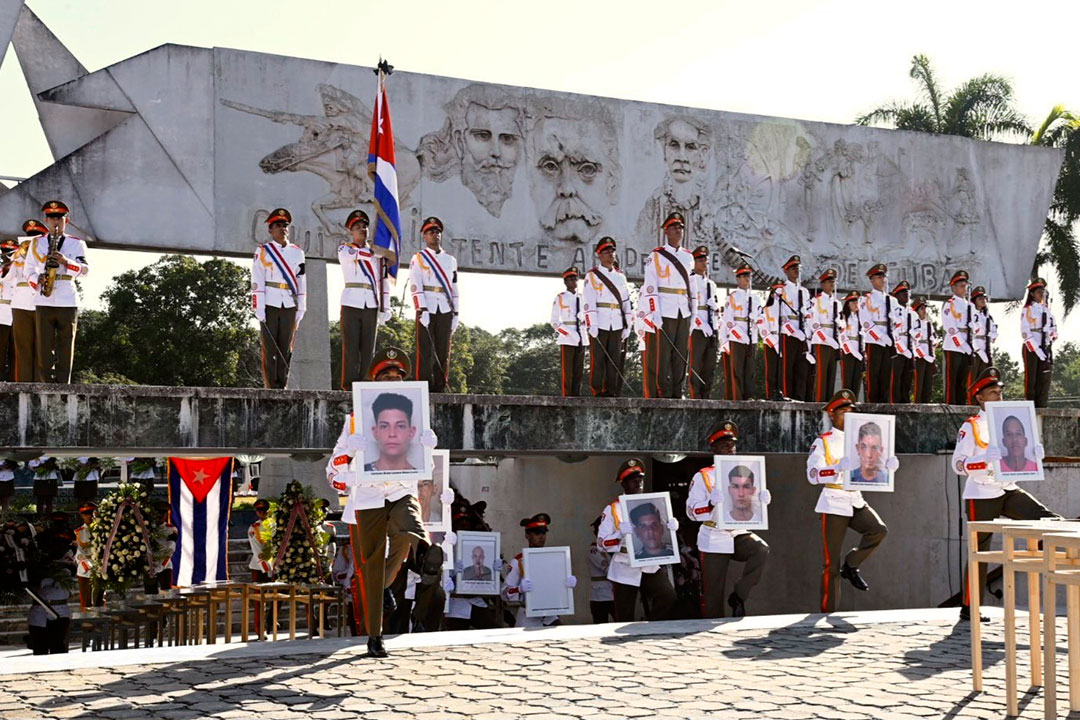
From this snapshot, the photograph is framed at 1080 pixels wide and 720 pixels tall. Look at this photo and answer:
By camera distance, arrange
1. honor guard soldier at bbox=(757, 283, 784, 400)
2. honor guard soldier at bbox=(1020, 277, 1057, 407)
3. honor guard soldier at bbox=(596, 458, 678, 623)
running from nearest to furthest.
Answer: honor guard soldier at bbox=(596, 458, 678, 623)
honor guard soldier at bbox=(757, 283, 784, 400)
honor guard soldier at bbox=(1020, 277, 1057, 407)

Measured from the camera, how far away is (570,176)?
1991 centimetres

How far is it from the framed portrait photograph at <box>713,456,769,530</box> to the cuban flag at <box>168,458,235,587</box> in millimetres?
7288

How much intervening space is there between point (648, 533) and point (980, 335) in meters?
7.09

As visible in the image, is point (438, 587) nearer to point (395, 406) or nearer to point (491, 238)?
point (395, 406)

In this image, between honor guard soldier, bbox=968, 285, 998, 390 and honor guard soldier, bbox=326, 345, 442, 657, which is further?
honor guard soldier, bbox=968, 285, 998, 390

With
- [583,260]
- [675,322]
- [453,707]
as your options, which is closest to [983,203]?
[583,260]

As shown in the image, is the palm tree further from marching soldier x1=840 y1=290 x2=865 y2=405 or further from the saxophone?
the saxophone

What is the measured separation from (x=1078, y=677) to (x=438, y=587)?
5964 millimetres

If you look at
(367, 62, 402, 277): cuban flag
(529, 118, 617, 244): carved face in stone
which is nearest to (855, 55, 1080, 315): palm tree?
(529, 118, 617, 244): carved face in stone

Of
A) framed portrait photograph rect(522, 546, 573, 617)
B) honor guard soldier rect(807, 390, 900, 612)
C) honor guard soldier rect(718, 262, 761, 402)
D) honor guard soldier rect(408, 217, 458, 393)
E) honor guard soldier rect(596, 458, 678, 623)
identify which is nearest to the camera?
honor guard soldier rect(807, 390, 900, 612)

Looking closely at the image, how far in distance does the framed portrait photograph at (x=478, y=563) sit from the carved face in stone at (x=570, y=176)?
892 cm

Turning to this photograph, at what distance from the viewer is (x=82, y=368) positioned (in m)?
33.4

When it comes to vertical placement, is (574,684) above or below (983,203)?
below

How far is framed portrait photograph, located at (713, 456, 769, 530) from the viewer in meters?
10.6
